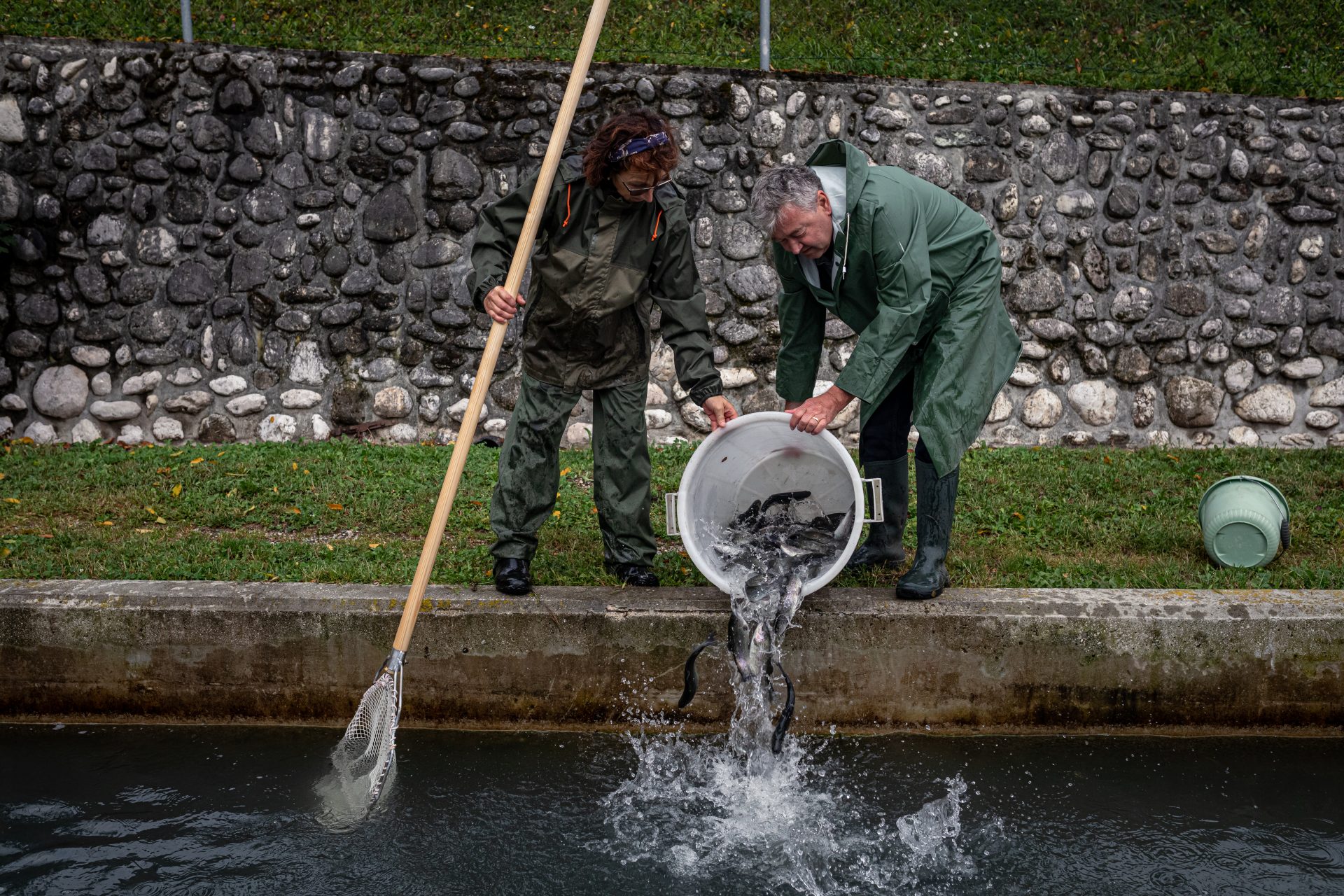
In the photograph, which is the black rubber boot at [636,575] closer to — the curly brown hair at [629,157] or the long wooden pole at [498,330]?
the long wooden pole at [498,330]

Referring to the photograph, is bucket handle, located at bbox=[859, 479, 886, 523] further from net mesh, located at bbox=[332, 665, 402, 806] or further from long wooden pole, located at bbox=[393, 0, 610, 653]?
net mesh, located at bbox=[332, 665, 402, 806]

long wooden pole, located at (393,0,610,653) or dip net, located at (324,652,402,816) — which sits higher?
long wooden pole, located at (393,0,610,653)

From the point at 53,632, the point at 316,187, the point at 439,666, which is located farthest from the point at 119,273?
the point at 439,666

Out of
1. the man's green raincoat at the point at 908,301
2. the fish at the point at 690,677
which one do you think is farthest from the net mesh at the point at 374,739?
the man's green raincoat at the point at 908,301

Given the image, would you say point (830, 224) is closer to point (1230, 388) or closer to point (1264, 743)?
point (1264, 743)

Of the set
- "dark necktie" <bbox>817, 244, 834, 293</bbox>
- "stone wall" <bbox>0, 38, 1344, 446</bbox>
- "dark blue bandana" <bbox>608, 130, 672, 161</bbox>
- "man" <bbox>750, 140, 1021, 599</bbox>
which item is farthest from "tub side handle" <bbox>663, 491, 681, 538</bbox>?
"stone wall" <bbox>0, 38, 1344, 446</bbox>

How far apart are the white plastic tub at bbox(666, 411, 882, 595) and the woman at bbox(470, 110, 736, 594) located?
121mm

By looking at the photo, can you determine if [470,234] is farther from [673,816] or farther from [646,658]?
[673,816]

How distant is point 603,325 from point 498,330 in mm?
495

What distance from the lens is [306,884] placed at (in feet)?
9.15

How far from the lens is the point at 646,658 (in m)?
3.53

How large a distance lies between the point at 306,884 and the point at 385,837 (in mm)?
252

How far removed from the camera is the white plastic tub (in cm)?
347

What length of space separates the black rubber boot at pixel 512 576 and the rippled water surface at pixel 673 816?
45cm
